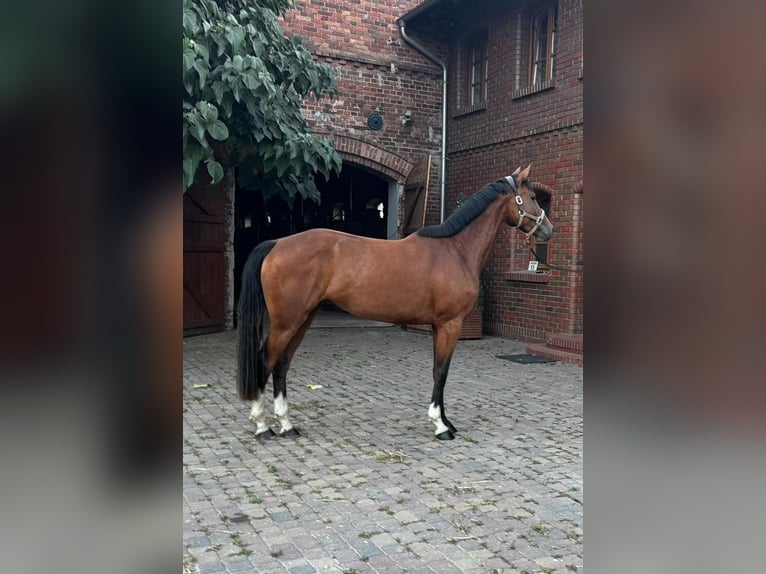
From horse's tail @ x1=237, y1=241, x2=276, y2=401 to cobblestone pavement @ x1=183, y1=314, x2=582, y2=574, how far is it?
38 cm

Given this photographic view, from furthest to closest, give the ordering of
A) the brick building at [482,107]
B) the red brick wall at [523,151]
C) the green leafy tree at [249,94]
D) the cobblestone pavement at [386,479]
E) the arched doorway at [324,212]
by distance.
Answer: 1. the arched doorway at [324,212]
2. the brick building at [482,107]
3. the red brick wall at [523,151]
4. the green leafy tree at [249,94]
5. the cobblestone pavement at [386,479]

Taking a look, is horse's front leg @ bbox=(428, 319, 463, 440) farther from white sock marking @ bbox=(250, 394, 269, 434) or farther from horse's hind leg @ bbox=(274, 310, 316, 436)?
white sock marking @ bbox=(250, 394, 269, 434)

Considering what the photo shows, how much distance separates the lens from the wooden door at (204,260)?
9.68 meters

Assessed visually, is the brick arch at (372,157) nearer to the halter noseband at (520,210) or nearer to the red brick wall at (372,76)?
the red brick wall at (372,76)

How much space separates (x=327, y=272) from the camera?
189 inches

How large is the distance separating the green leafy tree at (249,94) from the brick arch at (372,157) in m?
2.18

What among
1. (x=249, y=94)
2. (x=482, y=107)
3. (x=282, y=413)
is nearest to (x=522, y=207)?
(x=282, y=413)

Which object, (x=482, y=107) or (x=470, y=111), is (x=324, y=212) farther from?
(x=482, y=107)

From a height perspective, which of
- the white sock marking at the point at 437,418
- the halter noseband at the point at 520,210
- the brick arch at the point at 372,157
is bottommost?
the white sock marking at the point at 437,418

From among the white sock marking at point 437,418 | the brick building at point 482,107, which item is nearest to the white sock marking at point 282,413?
the white sock marking at point 437,418
